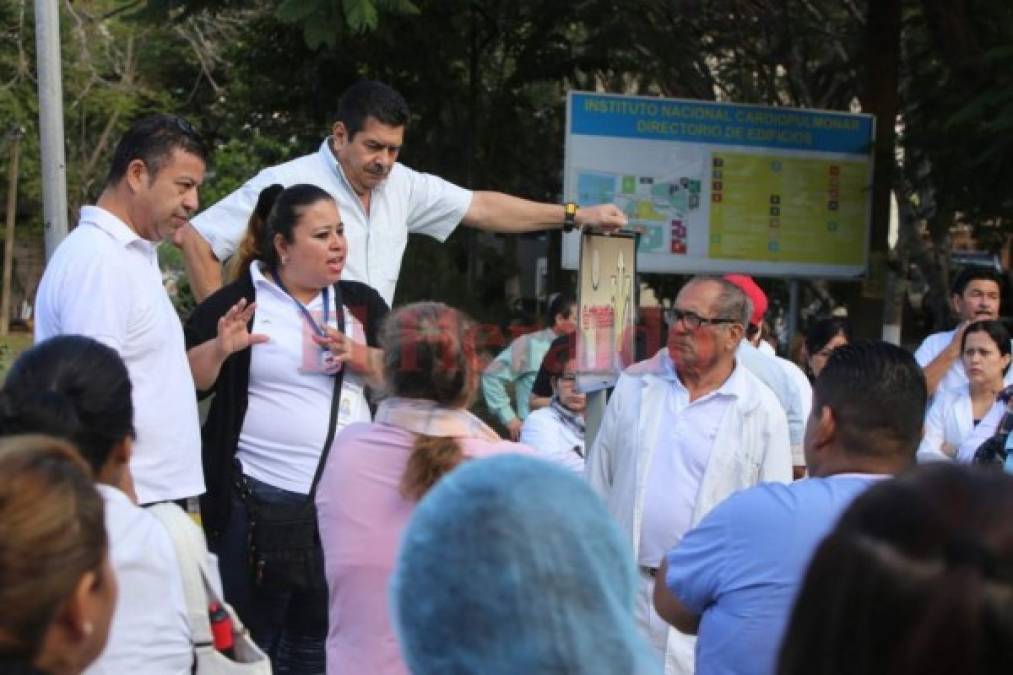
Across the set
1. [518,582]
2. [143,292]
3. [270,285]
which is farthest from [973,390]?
[518,582]

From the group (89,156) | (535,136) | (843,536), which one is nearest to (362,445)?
(843,536)

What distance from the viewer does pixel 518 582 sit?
1.63m

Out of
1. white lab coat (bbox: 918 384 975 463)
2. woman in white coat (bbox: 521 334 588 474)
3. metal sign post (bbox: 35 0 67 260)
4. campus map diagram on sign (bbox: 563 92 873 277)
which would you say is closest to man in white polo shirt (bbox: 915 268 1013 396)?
white lab coat (bbox: 918 384 975 463)

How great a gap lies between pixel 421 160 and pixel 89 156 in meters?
16.1

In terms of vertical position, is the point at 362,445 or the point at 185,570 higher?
the point at 362,445

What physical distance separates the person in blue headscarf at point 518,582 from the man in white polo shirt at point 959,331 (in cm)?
473

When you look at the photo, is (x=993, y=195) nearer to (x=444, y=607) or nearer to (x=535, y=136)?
(x=535, y=136)

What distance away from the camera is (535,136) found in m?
15.9

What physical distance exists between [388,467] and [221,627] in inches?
21.8

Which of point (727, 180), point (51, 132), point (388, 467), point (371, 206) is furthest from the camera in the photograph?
point (727, 180)

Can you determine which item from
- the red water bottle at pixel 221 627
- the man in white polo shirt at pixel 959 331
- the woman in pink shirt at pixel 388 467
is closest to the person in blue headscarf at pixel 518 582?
the red water bottle at pixel 221 627

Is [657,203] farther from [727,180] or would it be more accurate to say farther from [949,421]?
[949,421]

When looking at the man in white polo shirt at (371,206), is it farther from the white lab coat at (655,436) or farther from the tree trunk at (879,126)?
the tree trunk at (879,126)

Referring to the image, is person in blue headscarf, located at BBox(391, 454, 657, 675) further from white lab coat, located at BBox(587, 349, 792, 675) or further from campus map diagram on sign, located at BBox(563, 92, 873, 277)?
campus map diagram on sign, located at BBox(563, 92, 873, 277)
